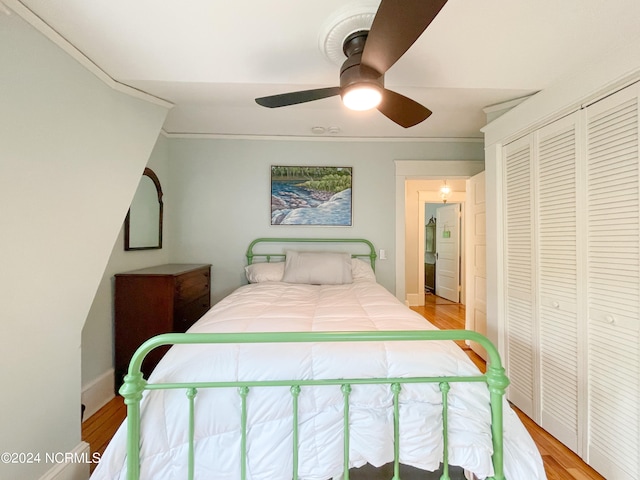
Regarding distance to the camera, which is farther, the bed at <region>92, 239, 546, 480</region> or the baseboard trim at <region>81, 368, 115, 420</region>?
the baseboard trim at <region>81, 368, 115, 420</region>

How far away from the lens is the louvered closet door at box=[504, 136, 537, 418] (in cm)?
190

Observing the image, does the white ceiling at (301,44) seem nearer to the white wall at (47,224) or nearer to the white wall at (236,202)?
the white wall at (47,224)

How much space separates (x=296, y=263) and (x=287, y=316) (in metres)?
1.16

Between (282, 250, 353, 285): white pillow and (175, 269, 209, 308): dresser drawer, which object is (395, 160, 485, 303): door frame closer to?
(282, 250, 353, 285): white pillow

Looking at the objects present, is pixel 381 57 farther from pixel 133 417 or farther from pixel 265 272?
pixel 265 272

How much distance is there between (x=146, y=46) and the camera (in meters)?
1.46

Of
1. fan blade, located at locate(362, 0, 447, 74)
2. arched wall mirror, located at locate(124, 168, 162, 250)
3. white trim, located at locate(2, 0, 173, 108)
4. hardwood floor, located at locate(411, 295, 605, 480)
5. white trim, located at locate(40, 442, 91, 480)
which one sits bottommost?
hardwood floor, located at locate(411, 295, 605, 480)

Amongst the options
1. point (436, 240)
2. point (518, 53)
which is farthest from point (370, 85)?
point (436, 240)

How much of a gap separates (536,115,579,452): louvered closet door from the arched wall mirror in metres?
3.08

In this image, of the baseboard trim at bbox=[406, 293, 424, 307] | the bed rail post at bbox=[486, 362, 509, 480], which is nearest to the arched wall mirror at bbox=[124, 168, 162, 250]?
the bed rail post at bbox=[486, 362, 509, 480]

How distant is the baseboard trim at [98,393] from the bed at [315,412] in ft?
4.38

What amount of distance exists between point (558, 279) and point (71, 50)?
2.96m

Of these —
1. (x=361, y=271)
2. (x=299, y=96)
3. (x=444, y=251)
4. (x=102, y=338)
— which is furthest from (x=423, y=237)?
(x=102, y=338)

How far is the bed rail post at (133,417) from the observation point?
0.92 meters
